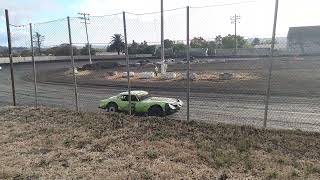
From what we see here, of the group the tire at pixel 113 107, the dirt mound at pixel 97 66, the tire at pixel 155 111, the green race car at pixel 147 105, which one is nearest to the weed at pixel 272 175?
the green race car at pixel 147 105

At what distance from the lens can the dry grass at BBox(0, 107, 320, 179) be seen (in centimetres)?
652

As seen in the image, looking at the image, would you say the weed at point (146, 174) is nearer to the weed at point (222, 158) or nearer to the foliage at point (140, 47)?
the weed at point (222, 158)

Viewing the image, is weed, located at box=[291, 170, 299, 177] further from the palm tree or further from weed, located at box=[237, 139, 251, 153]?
the palm tree

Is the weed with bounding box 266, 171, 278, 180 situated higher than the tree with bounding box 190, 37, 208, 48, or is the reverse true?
the tree with bounding box 190, 37, 208, 48

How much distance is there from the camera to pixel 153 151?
25.4 ft

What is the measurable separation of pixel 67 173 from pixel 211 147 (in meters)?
2.90

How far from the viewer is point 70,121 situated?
37.2ft

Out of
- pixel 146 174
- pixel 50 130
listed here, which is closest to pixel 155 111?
pixel 50 130

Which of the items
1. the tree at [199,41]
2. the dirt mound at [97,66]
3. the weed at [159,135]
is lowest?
the dirt mound at [97,66]

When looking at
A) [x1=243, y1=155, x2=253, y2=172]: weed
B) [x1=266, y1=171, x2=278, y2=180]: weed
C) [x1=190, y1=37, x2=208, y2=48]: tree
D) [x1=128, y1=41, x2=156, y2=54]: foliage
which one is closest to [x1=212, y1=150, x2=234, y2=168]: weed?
[x1=243, y1=155, x2=253, y2=172]: weed

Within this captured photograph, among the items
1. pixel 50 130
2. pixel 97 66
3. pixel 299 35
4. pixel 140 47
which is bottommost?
pixel 97 66

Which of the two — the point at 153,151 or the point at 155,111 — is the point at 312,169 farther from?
the point at 155,111

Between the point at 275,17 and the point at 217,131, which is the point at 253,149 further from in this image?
the point at 275,17

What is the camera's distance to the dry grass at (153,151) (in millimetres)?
6520
